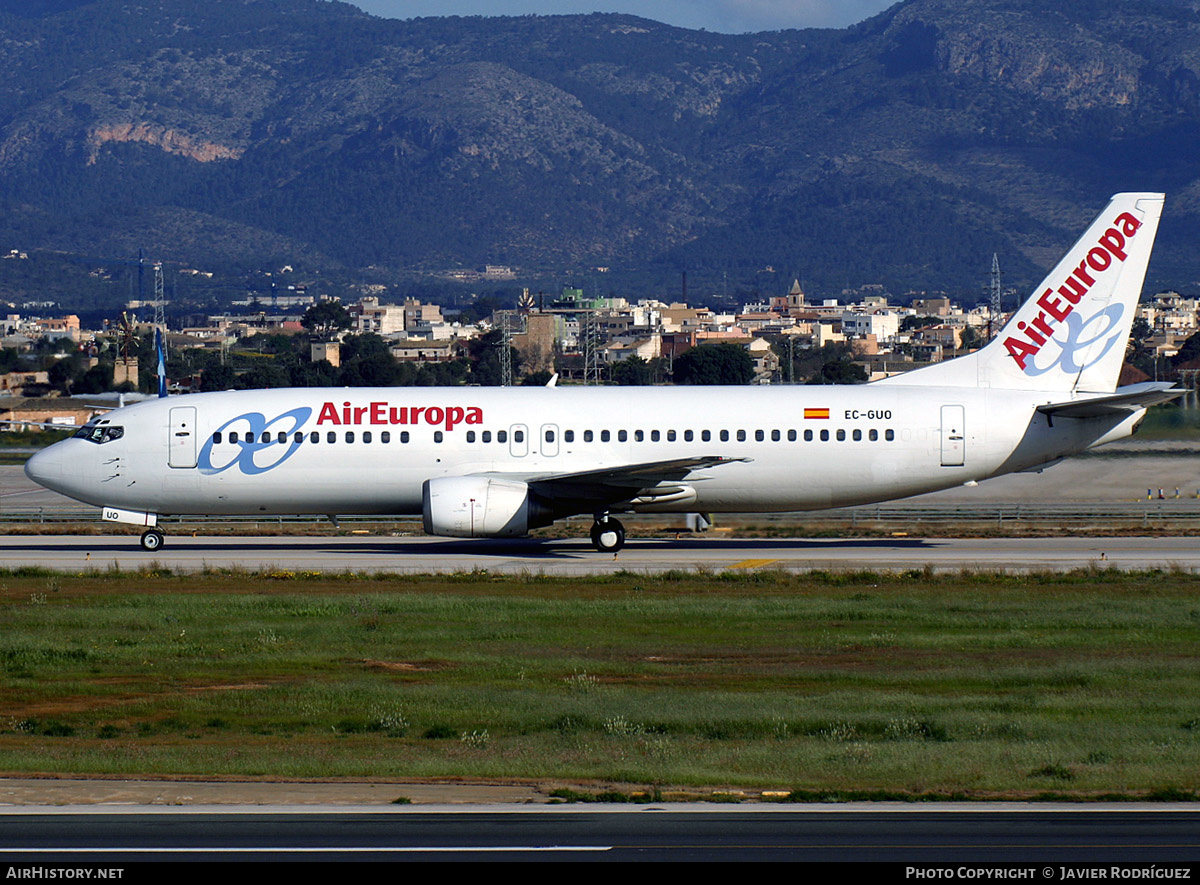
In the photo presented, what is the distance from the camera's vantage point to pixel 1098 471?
61.9m

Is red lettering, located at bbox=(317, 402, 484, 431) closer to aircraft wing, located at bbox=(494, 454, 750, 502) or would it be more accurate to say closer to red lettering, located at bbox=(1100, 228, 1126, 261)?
aircraft wing, located at bbox=(494, 454, 750, 502)

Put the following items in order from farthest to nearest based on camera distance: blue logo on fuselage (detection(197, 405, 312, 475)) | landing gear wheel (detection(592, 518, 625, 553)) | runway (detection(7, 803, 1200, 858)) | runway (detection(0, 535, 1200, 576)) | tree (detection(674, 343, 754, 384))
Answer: tree (detection(674, 343, 754, 384)) < landing gear wheel (detection(592, 518, 625, 553)) < blue logo on fuselage (detection(197, 405, 312, 475)) < runway (detection(0, 535, 1200, 576)) < runway (detection(7, 803, 1200, 858))

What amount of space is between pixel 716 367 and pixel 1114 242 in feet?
297

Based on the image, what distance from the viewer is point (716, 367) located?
13100 cm

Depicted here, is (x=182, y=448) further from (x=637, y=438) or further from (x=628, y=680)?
(x=628, y=680)

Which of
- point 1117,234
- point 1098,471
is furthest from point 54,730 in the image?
point 1098,471

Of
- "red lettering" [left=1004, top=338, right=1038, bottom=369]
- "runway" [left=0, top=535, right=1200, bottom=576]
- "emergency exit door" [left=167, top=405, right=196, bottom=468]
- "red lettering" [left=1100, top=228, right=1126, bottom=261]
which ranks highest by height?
"red lettering" [left=1100, top=228, right=1126, bottom=261]

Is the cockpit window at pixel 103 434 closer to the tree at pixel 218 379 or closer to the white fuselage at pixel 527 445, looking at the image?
the white fuselage at pixel 527 445

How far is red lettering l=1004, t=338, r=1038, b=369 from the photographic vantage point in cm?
4078

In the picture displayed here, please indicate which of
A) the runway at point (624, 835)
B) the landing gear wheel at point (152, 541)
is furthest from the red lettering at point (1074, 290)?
the runway at point (624, 835)

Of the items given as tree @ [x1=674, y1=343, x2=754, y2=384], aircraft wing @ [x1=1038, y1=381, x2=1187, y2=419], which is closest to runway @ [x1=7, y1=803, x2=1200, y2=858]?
aircraft wing @ [x1=1038, y1=381, x2=1187, y2=419]

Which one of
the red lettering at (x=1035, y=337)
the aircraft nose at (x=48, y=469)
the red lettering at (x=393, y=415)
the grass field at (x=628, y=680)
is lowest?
the grass field at (x=628, y=680)

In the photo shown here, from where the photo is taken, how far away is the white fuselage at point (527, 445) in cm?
3969

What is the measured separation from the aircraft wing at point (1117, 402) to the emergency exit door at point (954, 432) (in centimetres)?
205
